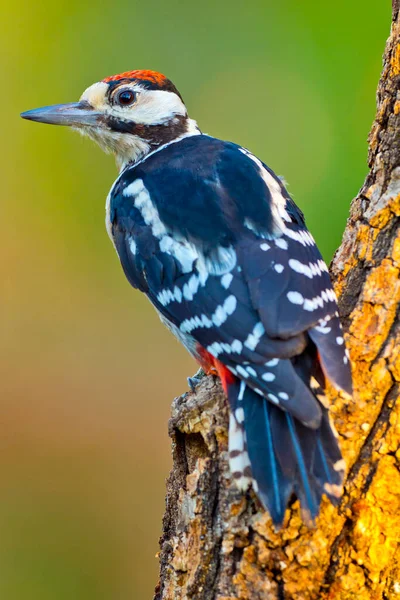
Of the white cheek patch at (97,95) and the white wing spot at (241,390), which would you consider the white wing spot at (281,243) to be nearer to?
the white wing spot at (241,390)

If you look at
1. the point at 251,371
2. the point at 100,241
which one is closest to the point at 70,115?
the point at 251,371

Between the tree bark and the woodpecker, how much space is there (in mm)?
77

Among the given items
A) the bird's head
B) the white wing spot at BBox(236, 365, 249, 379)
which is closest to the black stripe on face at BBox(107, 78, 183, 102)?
the bird's head

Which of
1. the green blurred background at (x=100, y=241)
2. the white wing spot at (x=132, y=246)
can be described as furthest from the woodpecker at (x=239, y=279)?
the green blurred background at (x=100, y=241)

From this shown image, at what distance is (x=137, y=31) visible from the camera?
18.2 ft

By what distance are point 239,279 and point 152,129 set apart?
1355 millimetres

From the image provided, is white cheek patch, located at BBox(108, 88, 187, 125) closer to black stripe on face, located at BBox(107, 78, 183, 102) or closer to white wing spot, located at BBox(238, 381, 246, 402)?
black stripe on face, located at BBox(107, 78, 183, 102)

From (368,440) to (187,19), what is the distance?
4293mm

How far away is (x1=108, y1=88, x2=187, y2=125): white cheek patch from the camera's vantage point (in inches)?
133

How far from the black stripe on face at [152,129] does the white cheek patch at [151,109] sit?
0.7 inches

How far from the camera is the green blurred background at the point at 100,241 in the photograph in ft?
15.7

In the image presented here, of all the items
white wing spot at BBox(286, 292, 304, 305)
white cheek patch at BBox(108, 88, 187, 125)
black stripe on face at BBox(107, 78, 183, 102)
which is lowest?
white wing spot at BBox(286, 292, 304, 305)

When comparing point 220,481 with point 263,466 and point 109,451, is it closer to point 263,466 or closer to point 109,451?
point 263,466

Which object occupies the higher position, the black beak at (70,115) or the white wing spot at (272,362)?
the black beak at (70,115)
